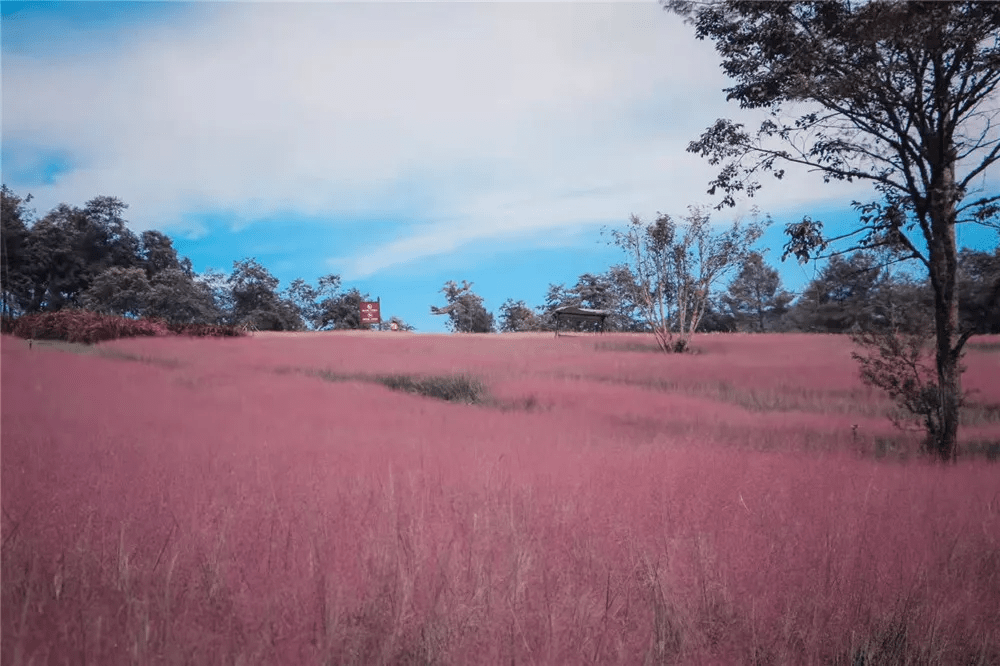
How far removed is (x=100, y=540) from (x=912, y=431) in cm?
777

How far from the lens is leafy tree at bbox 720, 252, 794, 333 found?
1302 cm

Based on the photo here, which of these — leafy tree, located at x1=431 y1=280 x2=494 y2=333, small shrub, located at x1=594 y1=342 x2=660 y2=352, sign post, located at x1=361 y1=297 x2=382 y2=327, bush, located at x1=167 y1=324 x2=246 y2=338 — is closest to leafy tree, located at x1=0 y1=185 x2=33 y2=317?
bush, located at x1=167 y1=324 x2=246 y2=338

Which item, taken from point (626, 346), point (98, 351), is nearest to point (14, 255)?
point (98, 351)

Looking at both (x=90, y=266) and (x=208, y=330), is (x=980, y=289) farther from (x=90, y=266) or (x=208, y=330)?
(x=208, y=330)

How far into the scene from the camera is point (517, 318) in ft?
152

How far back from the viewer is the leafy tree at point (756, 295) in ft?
42.7

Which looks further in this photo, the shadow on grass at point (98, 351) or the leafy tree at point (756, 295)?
the leafy tree at point (756, 295)

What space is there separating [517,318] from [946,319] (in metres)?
41.0

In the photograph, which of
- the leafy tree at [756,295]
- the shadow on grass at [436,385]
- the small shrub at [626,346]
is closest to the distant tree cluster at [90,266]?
the shadow on grass at [436,385]

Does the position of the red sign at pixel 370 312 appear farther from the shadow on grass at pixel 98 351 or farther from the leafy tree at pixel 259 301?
the shadow on grass at pixel 98 351

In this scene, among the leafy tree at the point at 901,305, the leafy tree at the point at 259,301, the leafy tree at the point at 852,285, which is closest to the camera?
the leafy tree at the point at 852,285

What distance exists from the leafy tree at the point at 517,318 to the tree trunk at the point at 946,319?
3753 cm

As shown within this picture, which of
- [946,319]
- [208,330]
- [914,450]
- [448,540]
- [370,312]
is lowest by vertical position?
[914,450]

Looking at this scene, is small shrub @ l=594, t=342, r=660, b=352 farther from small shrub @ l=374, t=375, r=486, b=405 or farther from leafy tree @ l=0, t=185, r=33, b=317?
leafy tree @ l=0, t=185, r=33, b=317
